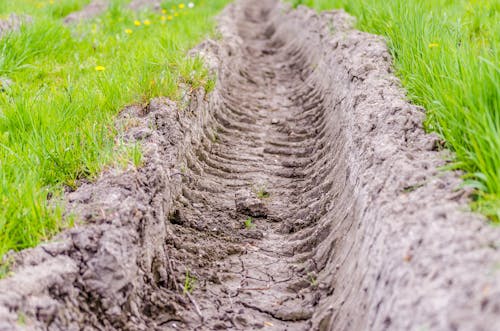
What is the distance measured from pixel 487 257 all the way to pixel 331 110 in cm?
274

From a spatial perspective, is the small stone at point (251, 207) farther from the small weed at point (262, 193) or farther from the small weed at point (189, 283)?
the small weed at point (189, 283)

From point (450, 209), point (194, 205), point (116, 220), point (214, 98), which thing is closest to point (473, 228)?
point (450, 209)

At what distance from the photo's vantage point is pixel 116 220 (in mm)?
2449

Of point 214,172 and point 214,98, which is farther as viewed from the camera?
point 214,98

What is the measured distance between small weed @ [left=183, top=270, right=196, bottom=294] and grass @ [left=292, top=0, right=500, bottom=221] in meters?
1.33

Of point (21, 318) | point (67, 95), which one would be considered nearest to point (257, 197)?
point (67, 95)

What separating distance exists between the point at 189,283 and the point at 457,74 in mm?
1636

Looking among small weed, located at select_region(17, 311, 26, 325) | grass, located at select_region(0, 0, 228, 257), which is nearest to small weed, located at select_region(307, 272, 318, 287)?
grass, located at select_region(0, 0, 228, 257)

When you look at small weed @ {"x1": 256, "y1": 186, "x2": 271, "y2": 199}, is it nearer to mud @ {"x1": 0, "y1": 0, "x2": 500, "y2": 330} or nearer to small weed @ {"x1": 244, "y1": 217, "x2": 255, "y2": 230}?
mud @ {"x1": 0, "y1": 0, "x2": 500, "y2": 330}

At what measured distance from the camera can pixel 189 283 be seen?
274cm

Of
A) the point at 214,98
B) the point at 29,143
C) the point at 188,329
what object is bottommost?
the point at 188,329

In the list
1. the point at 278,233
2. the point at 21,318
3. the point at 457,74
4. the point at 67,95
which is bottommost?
the point at 278,233

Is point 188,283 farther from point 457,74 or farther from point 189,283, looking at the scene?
point 457,74

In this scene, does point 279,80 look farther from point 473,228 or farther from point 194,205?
point 473,228
